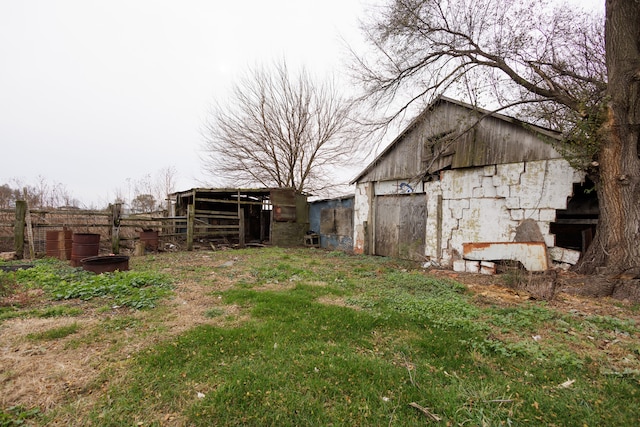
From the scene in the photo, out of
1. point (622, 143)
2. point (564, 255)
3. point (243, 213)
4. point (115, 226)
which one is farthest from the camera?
point (243, 213)

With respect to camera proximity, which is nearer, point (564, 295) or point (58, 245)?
point (564, 295)

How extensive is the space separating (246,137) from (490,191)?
14138mm

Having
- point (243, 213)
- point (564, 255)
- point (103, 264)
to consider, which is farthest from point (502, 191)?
point (243, 213)

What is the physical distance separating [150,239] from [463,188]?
1090cm

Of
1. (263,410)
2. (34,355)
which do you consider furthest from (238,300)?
(263,410)

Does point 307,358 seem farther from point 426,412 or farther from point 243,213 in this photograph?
point 243,213

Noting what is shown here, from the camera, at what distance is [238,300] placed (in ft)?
15.5

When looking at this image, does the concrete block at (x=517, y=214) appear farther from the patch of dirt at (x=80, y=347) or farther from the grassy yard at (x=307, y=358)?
the patch of dirt at (x=80, y=347)

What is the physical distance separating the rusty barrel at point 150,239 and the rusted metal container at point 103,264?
4.25m

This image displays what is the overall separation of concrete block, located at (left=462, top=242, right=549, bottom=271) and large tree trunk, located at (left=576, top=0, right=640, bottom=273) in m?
1.16

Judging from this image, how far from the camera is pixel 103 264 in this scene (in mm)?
6219

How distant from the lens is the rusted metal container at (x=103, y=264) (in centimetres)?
613

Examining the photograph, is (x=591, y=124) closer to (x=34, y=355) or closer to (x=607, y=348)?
(x=607, y=348)

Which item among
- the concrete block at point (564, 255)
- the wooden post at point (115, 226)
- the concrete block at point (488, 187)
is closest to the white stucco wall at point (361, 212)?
the concrete block at point (488, 187)
